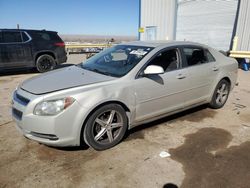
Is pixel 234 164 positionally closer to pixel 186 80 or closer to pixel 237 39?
pixel 186 80

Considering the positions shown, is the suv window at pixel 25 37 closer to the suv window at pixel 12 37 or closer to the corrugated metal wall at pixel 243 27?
the suv window at pixel 12 37

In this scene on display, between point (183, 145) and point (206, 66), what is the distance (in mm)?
1778

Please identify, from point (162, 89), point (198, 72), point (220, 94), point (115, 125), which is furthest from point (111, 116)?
point (220, 94)

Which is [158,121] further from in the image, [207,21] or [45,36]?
[207,21]

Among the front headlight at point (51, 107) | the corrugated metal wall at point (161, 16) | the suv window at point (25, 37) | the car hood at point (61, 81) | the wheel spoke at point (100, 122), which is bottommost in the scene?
the wheel spoke at point (100, 122)

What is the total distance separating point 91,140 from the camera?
300cm

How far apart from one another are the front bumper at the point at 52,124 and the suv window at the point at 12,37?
6669mm

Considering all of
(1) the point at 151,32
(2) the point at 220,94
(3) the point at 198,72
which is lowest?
(2) the point at 220,94

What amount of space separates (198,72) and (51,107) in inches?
108

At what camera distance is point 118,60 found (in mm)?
3875

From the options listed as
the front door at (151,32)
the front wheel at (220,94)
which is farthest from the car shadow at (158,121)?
the front door at (151,32)

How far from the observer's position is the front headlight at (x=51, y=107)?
107 inches

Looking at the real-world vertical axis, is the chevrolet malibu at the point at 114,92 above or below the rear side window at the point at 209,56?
below

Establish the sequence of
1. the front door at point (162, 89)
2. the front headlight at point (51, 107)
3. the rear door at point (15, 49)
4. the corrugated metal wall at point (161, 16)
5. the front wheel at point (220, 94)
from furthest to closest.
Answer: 1. the corrugated metal wall at point (161, 16)
2. the rear door at point (15, 49)
3. the front wheel at point (220, 94)
4. the front door at point (162, 89)
5. the front headlight at point (51, 107)
